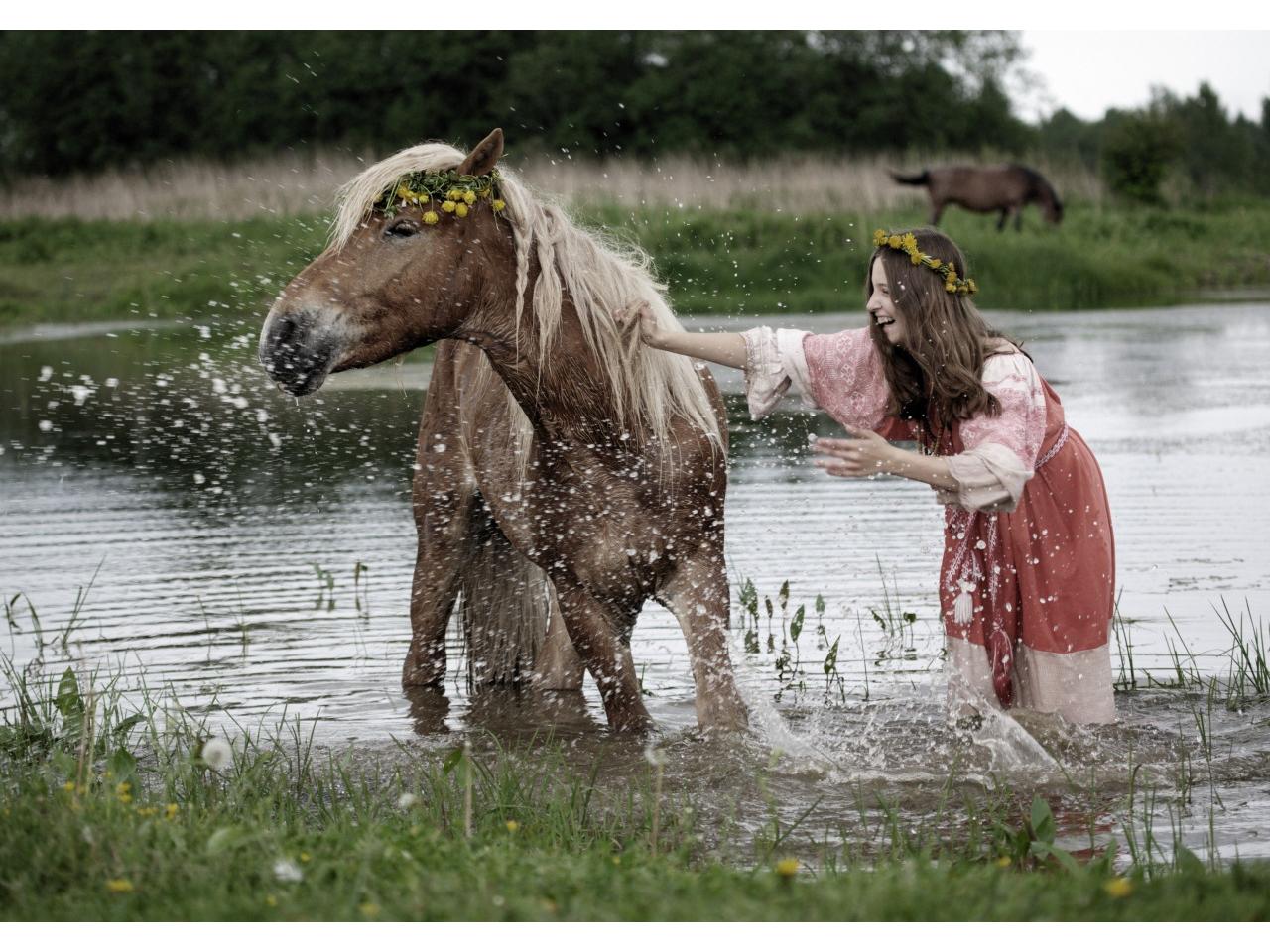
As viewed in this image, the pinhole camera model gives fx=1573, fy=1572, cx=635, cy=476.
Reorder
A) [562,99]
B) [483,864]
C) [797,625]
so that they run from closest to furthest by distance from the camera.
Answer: [483,864], [797,625], [562,99]

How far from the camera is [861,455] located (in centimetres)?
413

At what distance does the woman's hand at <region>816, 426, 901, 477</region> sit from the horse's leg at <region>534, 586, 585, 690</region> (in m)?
2.17

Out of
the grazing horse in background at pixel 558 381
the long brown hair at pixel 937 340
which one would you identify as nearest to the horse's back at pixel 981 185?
the grazing horse in background at pixel 558 381

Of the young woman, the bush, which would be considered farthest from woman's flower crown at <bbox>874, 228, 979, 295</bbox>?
the bush

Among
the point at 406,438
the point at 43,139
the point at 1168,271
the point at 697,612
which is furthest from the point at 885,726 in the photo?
the point at 43,139

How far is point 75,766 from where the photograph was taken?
419cm

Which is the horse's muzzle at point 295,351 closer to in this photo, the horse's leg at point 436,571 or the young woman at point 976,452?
the young woman at point 976,452

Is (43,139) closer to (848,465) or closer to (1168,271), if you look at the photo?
(1168,271)

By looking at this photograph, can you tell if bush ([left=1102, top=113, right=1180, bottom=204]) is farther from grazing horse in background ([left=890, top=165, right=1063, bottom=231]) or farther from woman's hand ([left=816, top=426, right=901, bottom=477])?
woman's hand ([left=816, top=426, right=901, bottom=477])

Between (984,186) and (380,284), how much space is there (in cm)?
2223

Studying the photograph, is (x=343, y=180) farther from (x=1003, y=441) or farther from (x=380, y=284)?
(x=1003, y=441)

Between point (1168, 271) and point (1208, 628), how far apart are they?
2080 cm

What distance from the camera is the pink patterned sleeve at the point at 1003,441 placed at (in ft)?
14.2

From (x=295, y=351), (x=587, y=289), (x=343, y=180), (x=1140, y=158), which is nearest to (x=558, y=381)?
(x=587, y=289)
